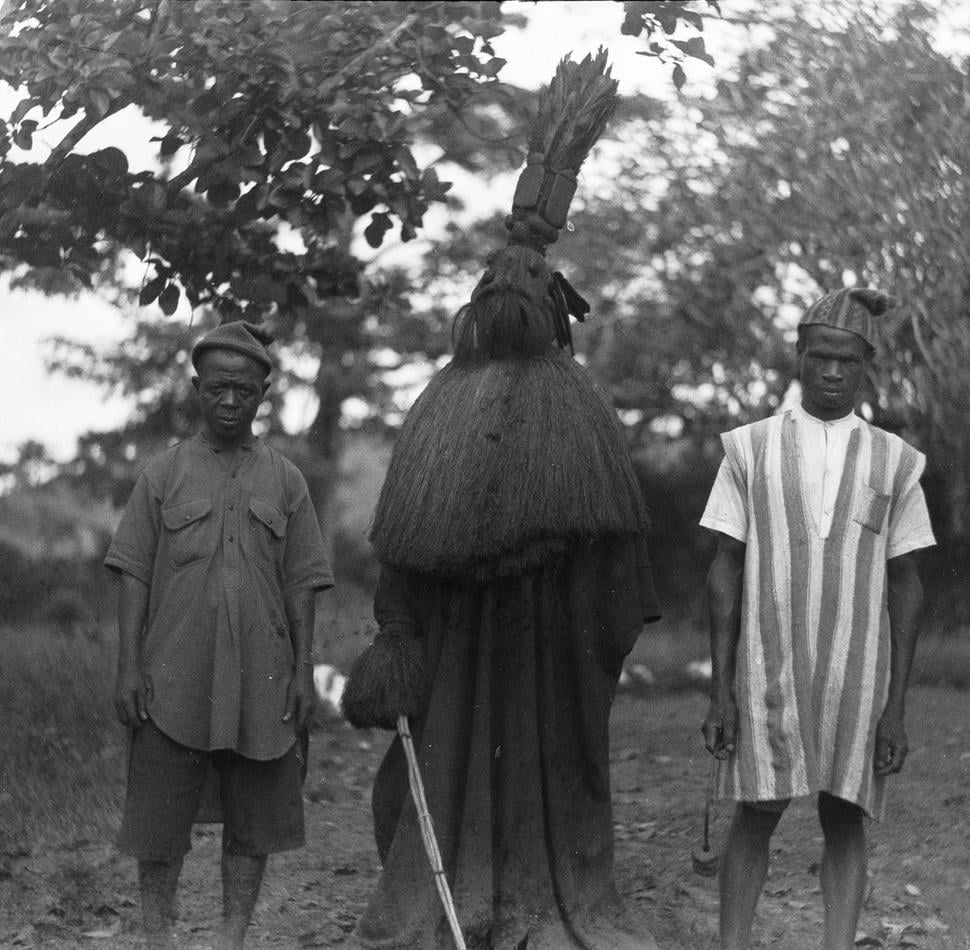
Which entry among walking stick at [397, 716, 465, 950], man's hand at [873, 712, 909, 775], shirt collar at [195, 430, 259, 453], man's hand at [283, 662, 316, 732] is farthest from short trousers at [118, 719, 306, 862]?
man's hand at [873, 712, 909, 775]

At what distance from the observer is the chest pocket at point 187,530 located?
4.62 meters

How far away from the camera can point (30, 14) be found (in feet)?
17.7

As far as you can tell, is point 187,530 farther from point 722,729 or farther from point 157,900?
point 722,729

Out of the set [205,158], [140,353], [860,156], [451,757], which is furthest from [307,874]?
[140,353]

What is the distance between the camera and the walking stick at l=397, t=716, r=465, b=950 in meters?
4.42

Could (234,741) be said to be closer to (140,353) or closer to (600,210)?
(600,210)

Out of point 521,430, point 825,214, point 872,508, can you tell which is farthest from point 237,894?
point 825,214

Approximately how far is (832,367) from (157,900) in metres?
2.42

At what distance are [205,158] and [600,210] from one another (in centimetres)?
506

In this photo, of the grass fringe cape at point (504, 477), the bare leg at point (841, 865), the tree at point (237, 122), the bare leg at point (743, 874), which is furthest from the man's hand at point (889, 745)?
the tree at point (237, 122)

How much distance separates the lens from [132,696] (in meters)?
4.52

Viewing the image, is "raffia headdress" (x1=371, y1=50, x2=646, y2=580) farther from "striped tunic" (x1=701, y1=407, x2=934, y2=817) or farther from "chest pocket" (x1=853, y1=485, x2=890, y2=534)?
"chest pocket" (x1=853, y1=485, x2=890, y2=534)

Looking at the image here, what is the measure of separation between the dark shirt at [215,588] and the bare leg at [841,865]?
5.07 feet

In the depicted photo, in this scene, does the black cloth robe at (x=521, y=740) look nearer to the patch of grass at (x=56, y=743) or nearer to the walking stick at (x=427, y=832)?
the walking stick at (x=427, y=832)
